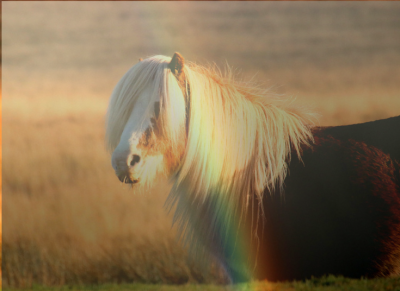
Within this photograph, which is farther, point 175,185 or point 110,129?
point 175,185

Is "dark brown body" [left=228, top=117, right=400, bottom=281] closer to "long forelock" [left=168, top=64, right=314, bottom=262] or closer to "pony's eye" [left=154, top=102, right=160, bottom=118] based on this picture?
"long forelock" [left=168, top=64, right=314, bottom=262]

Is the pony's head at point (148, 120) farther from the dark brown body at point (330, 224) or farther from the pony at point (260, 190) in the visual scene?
the dark brown body at point (330, 224)

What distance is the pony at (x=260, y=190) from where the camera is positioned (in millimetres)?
1395

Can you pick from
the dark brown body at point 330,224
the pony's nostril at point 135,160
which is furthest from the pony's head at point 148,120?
the dark brown body at point 330,224

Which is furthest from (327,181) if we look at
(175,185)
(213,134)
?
(175,185)

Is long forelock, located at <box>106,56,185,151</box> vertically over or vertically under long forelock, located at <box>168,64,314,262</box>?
over

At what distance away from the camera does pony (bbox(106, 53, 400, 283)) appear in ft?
4.58

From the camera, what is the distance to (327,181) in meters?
1.48

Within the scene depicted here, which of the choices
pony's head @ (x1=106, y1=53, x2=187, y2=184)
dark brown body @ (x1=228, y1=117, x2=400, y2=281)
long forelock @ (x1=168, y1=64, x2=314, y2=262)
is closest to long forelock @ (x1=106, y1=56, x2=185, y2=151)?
pony's head @ (x1=106, y1=53, x2=187, y2=184)

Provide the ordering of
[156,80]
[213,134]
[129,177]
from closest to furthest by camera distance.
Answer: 1. [129,177]
2. [156,80]
3. [213,134]

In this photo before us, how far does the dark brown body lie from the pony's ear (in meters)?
0.77

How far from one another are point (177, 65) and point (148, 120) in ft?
1.02

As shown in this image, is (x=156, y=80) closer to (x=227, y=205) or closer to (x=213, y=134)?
(x=213, y=134)

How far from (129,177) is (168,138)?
245mm
